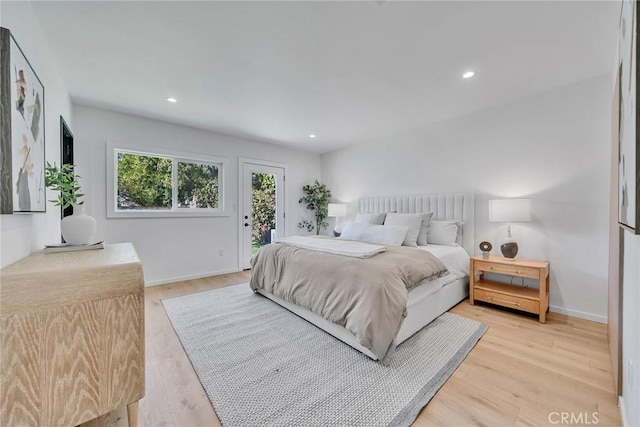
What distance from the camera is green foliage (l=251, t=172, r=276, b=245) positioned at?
474cm

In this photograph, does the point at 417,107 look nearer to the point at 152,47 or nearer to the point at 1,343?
the point at 152,47

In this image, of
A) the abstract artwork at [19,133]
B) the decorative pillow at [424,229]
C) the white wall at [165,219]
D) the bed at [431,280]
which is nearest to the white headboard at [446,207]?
the bed at [431,280]

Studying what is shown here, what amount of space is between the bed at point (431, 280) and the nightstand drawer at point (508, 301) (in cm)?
21

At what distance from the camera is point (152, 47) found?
2.01 meters

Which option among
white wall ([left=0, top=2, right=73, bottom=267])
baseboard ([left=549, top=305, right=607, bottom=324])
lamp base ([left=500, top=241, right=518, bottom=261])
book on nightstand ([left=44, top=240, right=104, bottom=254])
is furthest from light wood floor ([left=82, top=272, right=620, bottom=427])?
white wall ([left=0, top=2, right=73, bottom=267])

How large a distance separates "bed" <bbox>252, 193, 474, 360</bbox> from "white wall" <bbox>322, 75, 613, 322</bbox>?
0.18 metres

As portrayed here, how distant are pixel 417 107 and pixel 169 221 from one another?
3778mm

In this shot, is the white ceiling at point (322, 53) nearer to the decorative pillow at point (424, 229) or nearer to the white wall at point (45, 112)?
the white wall at point (45, 112)

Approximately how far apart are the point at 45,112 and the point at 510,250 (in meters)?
4.36

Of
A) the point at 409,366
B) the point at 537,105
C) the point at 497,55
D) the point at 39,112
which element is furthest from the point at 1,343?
→ the point at 537,105

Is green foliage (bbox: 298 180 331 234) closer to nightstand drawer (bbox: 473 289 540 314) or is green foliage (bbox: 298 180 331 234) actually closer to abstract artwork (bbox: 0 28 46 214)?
nightstand drawer (bbox: 473 289 540 314)

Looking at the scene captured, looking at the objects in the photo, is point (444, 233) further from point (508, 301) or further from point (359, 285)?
point (359, 285)

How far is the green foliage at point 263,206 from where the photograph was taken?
4744 mm

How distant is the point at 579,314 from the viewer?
2576 millimetres
